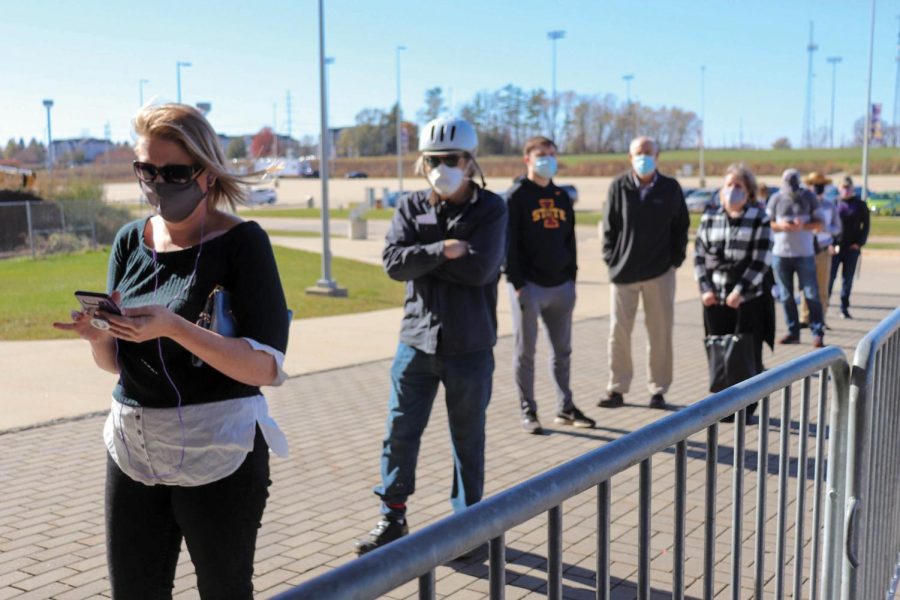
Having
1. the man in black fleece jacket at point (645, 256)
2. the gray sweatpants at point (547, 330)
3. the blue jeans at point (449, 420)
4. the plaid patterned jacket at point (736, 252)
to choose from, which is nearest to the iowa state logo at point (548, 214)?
the gray sweatpants at point (547, 330)

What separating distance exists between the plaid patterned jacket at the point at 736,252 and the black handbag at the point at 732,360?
0.22 metres

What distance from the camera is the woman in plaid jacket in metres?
7.44

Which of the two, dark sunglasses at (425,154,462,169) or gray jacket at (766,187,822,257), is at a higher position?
dark sunglasses at (425,154,462,169)

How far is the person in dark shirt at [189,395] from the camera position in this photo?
262cm

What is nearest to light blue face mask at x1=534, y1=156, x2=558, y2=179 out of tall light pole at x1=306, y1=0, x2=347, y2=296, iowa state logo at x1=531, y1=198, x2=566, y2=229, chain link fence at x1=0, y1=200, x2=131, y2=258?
iowa state logo at x1=531, y1=198, x2=566, y2=229

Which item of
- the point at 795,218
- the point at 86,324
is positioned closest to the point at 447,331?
the point at 86,324

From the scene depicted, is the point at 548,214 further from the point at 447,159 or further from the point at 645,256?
the point at 447,159

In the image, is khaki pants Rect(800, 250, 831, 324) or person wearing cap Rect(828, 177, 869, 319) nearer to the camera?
khaki pants Rect(800, 250, 831, 324)

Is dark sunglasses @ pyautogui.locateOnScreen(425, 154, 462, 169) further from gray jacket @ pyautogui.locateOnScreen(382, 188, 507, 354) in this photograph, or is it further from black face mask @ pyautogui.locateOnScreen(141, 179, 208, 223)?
black face mask @ pyautogui.locateOnScreen(141, 179, 208, 223)

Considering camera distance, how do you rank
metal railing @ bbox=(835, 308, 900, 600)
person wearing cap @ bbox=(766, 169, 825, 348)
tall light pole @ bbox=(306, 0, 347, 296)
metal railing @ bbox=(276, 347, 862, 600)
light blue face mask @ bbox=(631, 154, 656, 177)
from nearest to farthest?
1. metal railing @ bbox=(276, 347, 862, 600)
2. metal railing @ bbox=(835, 308, 900, 600)
3. light blue face mask @ bbox=(631, 154, 656, 177)
4. person wearing cap @ bbox=(766, 169, 825, 348)
5. tall light pole @ bbox=(306, 0, 347, 296)

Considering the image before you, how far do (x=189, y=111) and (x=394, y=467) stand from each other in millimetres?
2349

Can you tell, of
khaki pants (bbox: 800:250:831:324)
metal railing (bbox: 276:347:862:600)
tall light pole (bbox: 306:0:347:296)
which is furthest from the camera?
tall light pole (bbox: 306:0:347:296)

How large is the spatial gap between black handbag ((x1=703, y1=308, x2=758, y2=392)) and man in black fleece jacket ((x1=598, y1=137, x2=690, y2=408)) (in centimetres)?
56

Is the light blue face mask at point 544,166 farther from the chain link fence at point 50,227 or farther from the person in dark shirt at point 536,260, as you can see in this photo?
the chain link fence at point 50,227
